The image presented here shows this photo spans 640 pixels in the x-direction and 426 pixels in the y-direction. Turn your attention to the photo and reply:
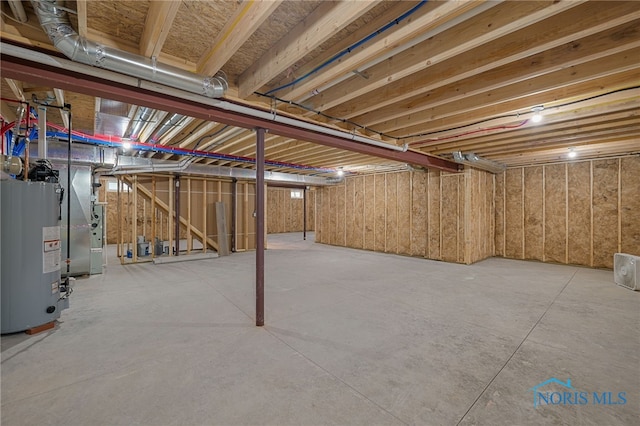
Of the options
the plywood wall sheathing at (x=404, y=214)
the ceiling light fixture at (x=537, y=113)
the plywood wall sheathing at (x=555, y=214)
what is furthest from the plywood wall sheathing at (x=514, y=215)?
the ceiling light fixture at (x=537, y=113)

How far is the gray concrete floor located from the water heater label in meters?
0.64

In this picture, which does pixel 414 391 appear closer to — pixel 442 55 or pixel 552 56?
pixel 442 55

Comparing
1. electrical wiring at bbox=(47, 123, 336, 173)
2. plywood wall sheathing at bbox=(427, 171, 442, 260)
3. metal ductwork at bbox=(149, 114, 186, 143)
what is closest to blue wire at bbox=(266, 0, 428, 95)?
metal ductwork at bbox=(149, 114, 186, 143)

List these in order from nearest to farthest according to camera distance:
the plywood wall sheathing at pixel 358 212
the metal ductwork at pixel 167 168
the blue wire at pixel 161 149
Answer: the blue wire at pixel 161 149
the metal ductwork at pixel 167 168
the plywood wall sheathing at pixel 358 212

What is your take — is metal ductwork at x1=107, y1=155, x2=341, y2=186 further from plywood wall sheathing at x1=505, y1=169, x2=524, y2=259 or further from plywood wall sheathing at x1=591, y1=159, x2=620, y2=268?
plywood wall sheathing at x1=591, y1=159, x2=620, y2=268

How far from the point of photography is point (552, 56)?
7.24 feet

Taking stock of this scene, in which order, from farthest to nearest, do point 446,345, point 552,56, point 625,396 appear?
1. point 446,345
2. point 552,56
3. point 625,396

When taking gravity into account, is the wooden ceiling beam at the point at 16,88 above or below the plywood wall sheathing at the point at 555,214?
above

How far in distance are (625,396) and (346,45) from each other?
3.08 metres

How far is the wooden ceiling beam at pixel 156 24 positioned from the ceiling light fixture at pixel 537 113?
357 centimetres

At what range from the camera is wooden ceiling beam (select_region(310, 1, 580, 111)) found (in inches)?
65.7

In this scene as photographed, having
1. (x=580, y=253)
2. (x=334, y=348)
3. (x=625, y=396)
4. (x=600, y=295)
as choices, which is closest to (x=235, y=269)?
(x=334, y=348)

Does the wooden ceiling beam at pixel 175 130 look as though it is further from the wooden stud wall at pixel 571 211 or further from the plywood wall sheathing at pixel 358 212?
the wooden stud wall at pixel 571 211

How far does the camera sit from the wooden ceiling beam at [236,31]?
157 centimetres
